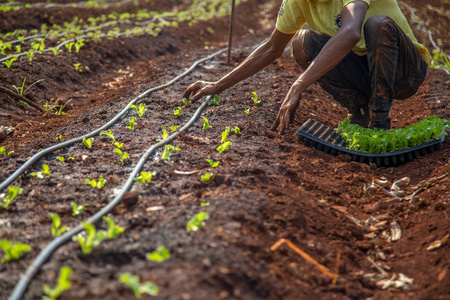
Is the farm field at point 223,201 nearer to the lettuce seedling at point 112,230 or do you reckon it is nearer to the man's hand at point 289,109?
the lettuce seedling at point 112,230

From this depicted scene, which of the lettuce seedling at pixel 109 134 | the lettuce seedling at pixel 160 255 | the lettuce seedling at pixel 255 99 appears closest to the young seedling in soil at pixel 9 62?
the lettuce seedling at pixel 109 134

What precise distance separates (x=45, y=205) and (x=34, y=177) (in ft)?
1.42

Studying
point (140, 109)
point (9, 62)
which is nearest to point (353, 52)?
point (140, 109)

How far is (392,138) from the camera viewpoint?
3.03 m

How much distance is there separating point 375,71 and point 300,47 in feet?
2.37

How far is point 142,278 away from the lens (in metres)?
1.54

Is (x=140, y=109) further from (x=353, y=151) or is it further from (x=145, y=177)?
(x=353, y=151)

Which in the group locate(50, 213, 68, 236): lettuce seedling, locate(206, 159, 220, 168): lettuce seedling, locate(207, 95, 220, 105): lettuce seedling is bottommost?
locate(207, 95, 220, 105): lettuce seedling

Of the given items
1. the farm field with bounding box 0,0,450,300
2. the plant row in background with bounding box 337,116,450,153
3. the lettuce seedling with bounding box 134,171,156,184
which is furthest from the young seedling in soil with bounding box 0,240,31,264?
the plant row in background with bounding box 337,116,450,153

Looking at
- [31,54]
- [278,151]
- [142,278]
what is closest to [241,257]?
[142,278]

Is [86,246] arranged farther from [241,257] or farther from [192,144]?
[192,144]

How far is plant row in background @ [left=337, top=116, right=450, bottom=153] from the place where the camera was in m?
3.05

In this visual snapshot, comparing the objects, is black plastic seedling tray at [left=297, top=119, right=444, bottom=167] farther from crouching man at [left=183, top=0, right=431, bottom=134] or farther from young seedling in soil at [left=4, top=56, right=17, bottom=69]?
young seedling in soil at [left=4, top=56, right=17, bottom=69]

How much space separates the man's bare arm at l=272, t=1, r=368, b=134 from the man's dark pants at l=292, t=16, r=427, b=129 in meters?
0.41
